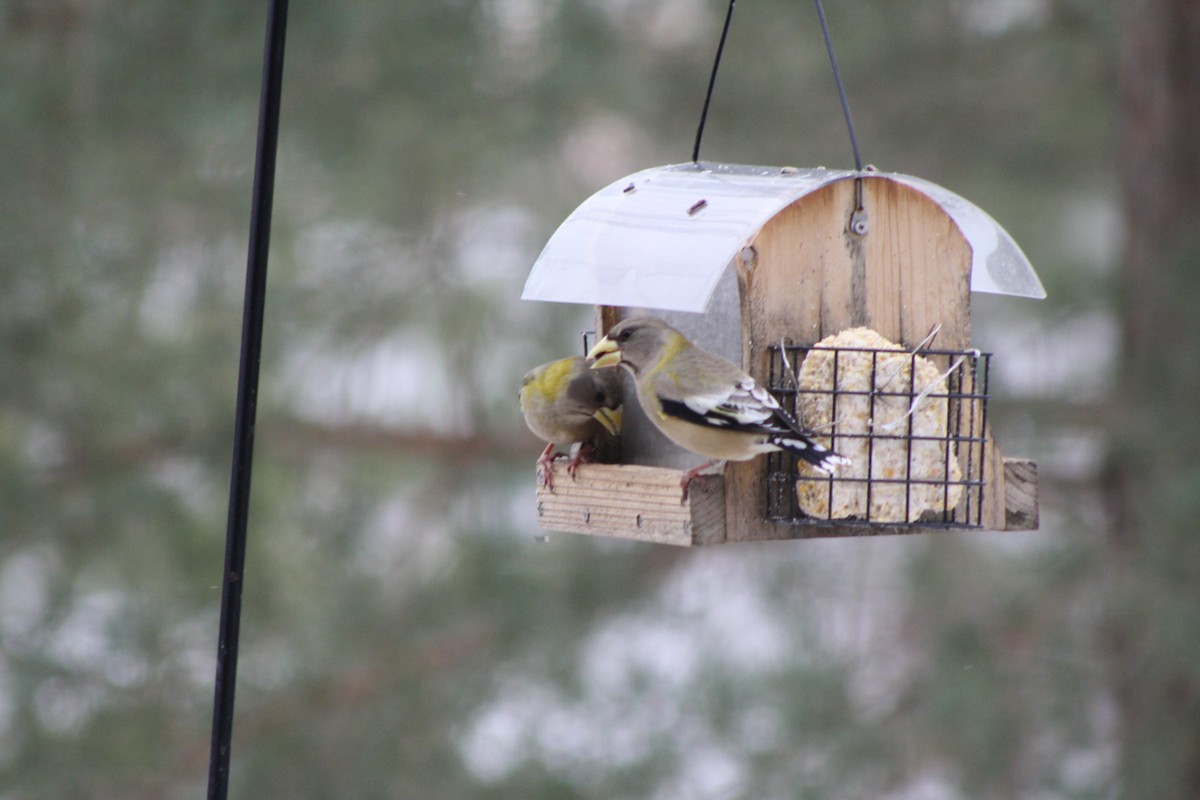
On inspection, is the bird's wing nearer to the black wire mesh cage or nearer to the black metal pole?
the black wire mesh cage

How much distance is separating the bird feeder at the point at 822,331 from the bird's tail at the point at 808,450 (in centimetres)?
15

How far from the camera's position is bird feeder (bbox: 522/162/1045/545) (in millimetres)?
2623

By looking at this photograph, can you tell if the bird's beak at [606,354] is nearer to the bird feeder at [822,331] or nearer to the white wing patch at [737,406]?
the bird feeder at [822,331]

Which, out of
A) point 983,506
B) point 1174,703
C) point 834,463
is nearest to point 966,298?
point 983,506

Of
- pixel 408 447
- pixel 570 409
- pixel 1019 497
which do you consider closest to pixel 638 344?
pixel 570 409

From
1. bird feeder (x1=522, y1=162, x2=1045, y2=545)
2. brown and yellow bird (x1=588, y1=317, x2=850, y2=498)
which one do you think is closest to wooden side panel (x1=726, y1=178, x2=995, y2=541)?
bird feeder (x1=522, y1=162, x2=1045, y2=545)

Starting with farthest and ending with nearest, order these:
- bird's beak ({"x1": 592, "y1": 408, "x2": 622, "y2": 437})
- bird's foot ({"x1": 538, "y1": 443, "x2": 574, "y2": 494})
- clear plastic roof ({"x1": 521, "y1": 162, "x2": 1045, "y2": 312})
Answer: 1. bird's beak ({"x1": 592, "y1": 408, "x2": 622, "y2": 437})
2. bird's foot ({"x1": 538, "y1": 443, "x2": 574, "y2": 494})
3. clear plastic roof ({"x1": 521, "y1": 162, "x2": 1045, "y2": 312})

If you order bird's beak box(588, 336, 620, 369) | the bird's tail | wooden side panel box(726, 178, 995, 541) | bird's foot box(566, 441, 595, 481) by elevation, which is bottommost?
bird's foot box(566, 441, 595, 481)

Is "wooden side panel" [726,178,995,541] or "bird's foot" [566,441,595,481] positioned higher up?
"wooden side panel" [726,178,995,541]

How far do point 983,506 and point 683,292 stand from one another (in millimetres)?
907

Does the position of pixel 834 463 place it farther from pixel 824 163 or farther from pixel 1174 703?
pixel 824 163

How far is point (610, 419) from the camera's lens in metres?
3.13

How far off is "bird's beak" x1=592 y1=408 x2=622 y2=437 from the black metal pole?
1438 millimetres

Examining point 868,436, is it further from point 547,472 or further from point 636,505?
point 547,472
